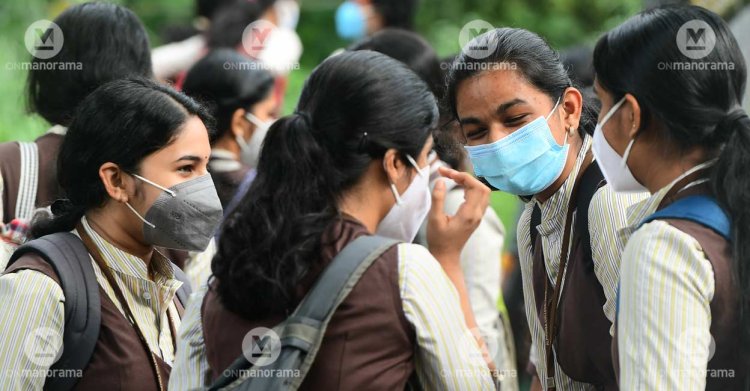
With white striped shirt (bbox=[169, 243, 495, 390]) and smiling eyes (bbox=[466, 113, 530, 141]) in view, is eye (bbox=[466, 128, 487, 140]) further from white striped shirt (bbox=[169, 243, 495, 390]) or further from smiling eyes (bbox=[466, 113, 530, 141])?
white striped shirt (bbox=[169, 243, 495, 390])

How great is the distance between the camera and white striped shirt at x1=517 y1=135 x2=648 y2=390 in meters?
2.99

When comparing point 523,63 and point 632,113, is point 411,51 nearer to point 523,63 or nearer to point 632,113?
point 523,63

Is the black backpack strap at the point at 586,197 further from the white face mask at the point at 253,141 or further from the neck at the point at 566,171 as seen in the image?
the white face mask at the point at 253,141

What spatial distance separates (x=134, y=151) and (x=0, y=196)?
2.54 ft

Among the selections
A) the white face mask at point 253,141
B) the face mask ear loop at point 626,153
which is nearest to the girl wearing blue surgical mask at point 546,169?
the face mask ear loop at point 626,153

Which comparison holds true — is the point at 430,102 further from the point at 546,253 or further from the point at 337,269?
the point at 546,253

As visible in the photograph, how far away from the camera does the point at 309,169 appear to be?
254cm

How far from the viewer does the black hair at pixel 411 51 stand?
4922mm

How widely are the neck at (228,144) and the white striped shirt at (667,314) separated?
2849mm

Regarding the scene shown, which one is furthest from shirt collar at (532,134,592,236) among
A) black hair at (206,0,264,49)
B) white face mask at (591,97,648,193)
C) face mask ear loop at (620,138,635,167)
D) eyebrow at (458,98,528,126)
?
black hair at (206,0,264,49)

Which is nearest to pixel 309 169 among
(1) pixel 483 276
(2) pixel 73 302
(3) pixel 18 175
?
(2) pixel 73 302

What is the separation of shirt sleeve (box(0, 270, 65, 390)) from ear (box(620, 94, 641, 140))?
1.63 meters

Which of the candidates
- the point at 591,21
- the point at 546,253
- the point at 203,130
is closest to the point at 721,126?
the point at 546,253

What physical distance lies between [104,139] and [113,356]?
0.69m
